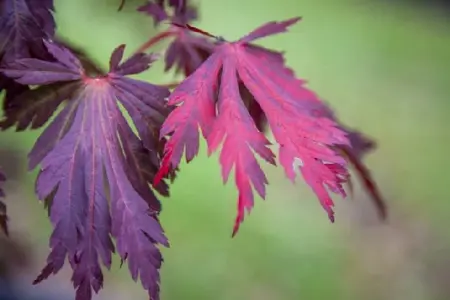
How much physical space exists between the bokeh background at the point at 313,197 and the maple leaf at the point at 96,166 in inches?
24.3

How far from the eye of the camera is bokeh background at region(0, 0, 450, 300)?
1.23 m

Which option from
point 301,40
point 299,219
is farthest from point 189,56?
point 301,40

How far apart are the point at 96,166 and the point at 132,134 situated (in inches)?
2.0

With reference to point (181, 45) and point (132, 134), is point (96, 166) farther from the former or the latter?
point (181, 45)

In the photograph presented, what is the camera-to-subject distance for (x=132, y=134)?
629 mm

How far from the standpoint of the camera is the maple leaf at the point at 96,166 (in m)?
0.58

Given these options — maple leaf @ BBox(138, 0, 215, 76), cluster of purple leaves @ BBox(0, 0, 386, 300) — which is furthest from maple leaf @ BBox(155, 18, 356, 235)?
maple leaf @ BBox(138, 0, 215, 76)

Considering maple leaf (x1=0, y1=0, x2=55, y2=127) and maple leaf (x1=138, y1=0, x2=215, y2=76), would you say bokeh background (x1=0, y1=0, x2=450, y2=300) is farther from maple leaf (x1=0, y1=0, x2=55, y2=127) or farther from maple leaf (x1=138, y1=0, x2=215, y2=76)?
maple leaf (x1=0, y1=0, x2=55, y2=127)

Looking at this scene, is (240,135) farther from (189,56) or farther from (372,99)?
(372,99)

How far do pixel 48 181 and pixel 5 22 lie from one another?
195mm

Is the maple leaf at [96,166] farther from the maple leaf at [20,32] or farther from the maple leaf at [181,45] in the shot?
the maple leaf at [181,45]

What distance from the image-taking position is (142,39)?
151 cm

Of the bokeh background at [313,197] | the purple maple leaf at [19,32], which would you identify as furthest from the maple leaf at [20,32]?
the bokeh background at [313,197]

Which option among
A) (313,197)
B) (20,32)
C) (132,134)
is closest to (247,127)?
(132,134)
